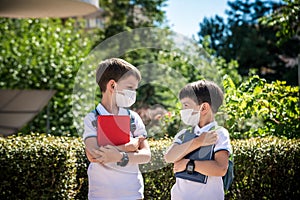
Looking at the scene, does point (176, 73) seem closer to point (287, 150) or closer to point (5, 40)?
point (287, 150)

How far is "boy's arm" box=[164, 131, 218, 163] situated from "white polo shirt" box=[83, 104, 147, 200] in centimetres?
15

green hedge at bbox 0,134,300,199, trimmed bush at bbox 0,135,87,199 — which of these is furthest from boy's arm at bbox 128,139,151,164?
trimmed bush at bbox 0,135,87,199

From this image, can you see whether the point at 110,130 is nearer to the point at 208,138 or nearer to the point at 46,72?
the point at 208,138

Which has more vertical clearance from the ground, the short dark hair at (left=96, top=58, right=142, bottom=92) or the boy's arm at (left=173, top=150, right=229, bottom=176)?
the short dark hair at (left=96, top=58, right=142, bottom=92)

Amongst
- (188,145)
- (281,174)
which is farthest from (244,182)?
(188,145)

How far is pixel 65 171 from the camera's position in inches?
197

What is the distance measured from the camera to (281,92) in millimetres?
6809

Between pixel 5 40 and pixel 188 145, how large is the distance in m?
10.8

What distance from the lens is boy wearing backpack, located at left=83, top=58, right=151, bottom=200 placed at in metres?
2.81

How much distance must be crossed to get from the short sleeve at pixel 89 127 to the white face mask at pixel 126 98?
0.16 m

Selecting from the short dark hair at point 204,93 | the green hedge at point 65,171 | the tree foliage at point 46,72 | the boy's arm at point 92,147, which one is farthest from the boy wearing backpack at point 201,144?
the tree foliage at point 46,72

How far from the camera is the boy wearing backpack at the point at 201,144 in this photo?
9.53ft

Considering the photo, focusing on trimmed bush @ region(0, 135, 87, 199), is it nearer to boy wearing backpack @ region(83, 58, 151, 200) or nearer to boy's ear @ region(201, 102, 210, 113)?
boy wearing backpack @ region(83, 58, 151, 200)

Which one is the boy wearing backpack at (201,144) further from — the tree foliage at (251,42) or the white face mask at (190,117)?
the tree foliage at (251,42)
